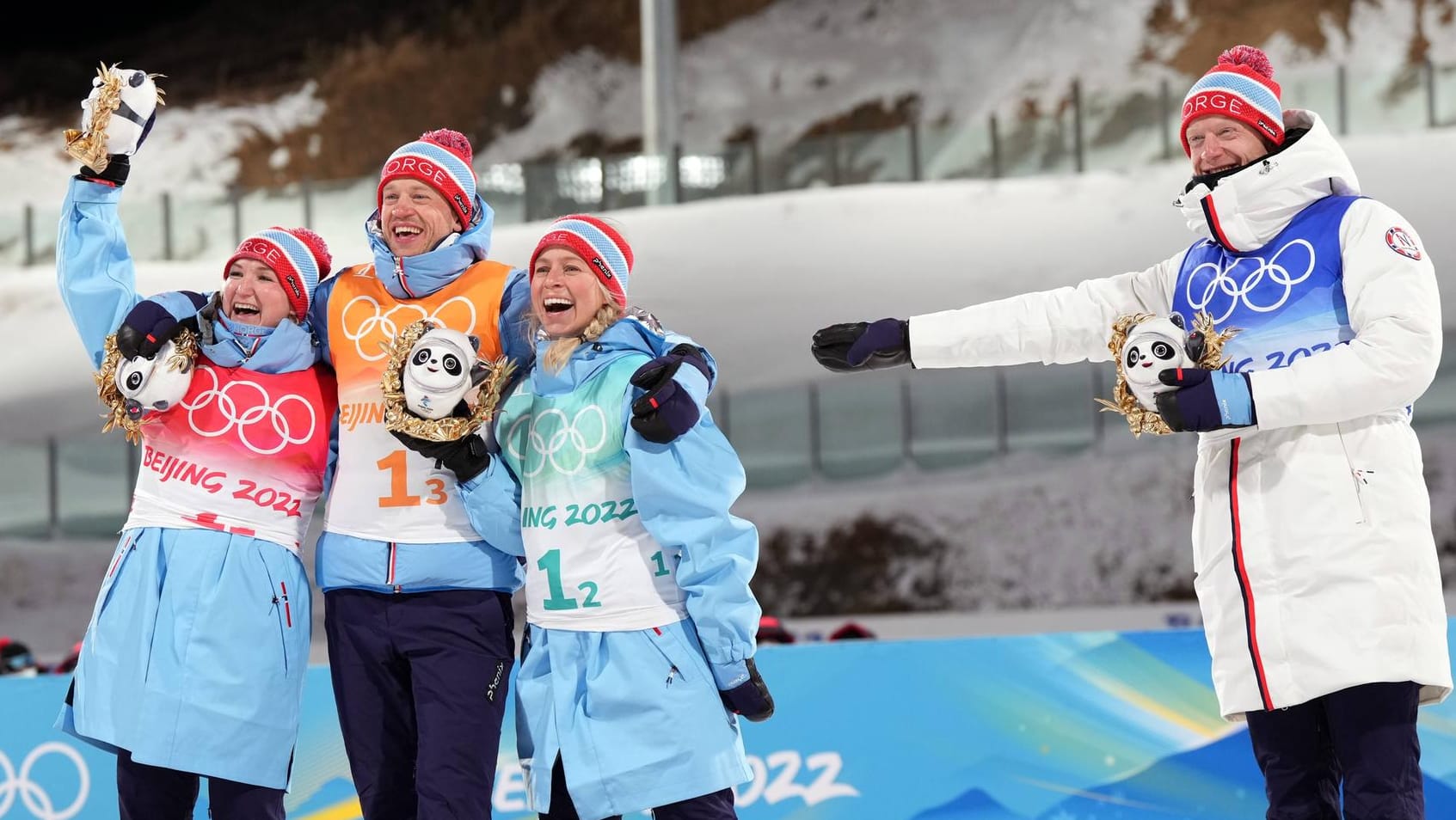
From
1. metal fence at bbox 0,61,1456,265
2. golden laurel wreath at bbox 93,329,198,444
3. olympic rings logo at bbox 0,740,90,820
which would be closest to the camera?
golden laurel wreath at bbox 93,329,198,444

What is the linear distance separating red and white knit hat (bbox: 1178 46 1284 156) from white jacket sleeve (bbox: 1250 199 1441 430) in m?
0.34

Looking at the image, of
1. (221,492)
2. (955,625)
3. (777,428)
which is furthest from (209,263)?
(221,492)

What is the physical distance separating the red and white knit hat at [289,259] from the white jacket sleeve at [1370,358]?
79.3 inches

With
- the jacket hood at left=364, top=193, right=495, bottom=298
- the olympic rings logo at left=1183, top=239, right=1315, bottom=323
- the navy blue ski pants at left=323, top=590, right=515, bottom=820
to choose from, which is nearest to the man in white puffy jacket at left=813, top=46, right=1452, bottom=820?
the olympic rings logo at left=1183, top=239, right=1315, bottom=323

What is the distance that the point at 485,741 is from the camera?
292cm

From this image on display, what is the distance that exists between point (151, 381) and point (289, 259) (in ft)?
1.30

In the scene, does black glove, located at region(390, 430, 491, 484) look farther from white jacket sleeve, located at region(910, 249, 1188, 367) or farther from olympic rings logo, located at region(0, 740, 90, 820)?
olympic rings logo, located at region(0, 740, 90, 820)

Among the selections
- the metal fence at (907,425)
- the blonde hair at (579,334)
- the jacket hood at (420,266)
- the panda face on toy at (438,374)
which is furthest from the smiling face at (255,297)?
the metal fence at (907,425)

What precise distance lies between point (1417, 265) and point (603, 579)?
1.64 metres

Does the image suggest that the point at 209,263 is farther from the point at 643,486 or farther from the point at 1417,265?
the point at 1417,265

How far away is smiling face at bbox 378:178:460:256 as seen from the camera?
3.18m

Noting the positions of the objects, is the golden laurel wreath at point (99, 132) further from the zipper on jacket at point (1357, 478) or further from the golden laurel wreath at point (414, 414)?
the zipper on jacket at point (1357, 478)

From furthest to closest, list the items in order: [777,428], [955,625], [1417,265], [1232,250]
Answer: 1. [777,428]
2. [955,625]
3. [1232,250]
4. [1417,265]

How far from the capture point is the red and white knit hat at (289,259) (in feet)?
10.4
